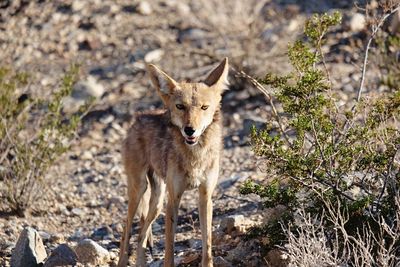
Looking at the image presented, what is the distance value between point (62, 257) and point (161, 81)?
210cm

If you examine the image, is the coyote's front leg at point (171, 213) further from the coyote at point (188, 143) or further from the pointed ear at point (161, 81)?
the pointed ear at point (161, 81)

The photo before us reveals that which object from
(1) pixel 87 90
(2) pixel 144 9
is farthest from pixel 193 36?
(1) pixel 87 90

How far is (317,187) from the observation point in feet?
24.4

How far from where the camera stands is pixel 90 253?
28.7ft

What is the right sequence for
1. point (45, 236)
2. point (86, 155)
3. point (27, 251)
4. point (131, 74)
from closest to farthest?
point (27, 251) < point (45, 236) < point (86, 155) < point (131, 74)

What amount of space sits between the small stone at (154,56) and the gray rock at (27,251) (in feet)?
25.0

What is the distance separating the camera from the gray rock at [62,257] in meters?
8.52

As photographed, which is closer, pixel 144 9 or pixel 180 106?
pixel 180 106

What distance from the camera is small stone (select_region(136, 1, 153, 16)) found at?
17.9m

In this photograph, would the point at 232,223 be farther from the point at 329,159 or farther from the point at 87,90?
the point at 87,90

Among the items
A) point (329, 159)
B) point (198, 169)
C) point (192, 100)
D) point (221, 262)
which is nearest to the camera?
point (329, 159)

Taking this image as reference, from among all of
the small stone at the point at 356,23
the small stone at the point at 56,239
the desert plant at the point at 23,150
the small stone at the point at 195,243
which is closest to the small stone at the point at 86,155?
the desert plant at the point at 23,150

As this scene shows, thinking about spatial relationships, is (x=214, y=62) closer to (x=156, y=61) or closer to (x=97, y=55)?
(x=156, y=61)

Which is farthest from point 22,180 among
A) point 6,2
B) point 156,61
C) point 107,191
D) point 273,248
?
point 6,2
